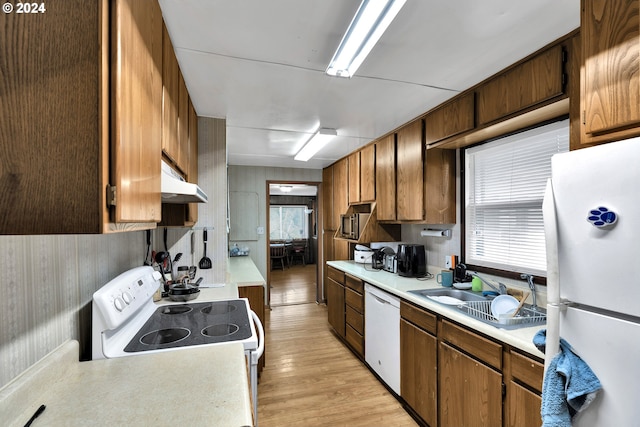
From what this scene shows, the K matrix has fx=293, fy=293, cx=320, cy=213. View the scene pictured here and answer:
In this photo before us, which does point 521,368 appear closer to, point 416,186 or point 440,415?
point 440,415

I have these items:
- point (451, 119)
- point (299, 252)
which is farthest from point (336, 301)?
point (299, 252)

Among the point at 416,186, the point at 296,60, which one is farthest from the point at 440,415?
the point at 296,60

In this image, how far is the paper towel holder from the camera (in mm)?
2723

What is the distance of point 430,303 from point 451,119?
1.35 metres

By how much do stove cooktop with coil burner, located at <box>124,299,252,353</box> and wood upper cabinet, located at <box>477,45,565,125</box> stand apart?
75.8 inches

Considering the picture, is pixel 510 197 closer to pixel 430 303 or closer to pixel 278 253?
pixel 430 303

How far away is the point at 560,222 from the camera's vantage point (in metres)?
1.03

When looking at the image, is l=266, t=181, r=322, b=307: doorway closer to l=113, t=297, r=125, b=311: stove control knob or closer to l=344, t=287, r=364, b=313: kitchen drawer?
l=344, t=287, r=364, b=313: kitchen drawer

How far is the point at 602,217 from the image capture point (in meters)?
0.89

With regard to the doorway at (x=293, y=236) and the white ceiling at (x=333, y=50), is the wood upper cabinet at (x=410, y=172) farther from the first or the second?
the doorway at (x=293, y=236)

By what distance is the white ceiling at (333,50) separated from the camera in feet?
4.11

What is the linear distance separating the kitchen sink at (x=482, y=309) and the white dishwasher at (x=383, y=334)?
0.34m

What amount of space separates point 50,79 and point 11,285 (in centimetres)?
61

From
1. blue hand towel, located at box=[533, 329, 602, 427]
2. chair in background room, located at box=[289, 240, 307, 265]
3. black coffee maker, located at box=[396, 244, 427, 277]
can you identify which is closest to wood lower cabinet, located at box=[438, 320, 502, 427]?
blue hand towel, located at box=[533, 329, 602, 427]
